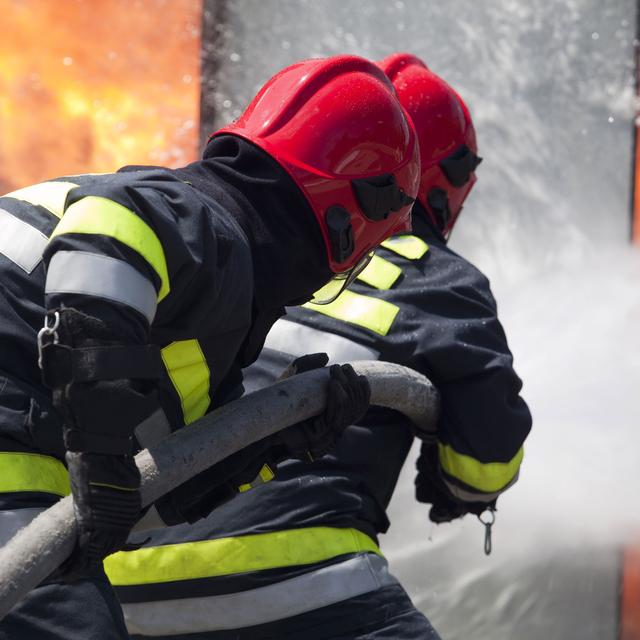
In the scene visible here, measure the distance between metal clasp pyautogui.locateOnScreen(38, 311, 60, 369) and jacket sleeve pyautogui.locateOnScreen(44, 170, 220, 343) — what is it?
0.02m

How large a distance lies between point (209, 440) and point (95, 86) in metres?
2.75

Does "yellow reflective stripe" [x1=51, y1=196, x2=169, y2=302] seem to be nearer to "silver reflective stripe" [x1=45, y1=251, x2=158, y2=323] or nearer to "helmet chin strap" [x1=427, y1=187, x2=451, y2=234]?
"silver reflective stripe" [x1=45, y1=251, x2=158, y2=323]

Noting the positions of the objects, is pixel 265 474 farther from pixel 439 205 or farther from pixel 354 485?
pixel 439 205

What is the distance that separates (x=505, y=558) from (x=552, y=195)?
135 cm

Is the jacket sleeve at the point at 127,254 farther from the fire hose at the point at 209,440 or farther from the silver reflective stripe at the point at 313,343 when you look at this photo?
the silver reflective stripe at the point at 313,343

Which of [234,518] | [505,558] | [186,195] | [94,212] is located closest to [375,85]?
[186,195]

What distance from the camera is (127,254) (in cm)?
168

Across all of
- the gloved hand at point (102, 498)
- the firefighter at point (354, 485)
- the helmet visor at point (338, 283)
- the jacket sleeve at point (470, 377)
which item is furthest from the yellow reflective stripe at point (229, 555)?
the gloved hand at point (102, 498)

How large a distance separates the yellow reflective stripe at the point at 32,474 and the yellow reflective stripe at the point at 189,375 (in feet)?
0.76

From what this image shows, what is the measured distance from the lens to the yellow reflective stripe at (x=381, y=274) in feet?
8.97

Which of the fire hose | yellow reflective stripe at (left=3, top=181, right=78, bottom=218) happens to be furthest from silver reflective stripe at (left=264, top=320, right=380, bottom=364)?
yellow reflective stripe at (left=3, top=181, right=78, bottom=218)

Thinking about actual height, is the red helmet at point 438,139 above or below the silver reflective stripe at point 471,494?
above

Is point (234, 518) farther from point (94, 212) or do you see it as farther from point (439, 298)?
point (94, 212)

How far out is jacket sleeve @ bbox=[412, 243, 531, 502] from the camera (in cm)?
265
